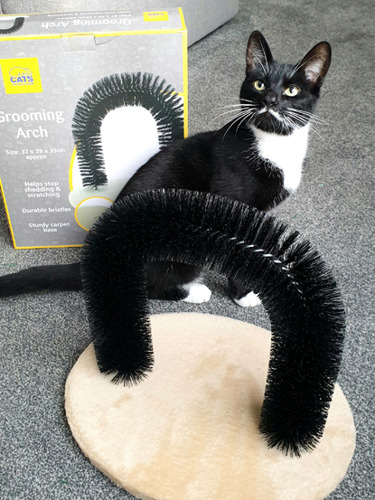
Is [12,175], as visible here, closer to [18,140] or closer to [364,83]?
[18,140]

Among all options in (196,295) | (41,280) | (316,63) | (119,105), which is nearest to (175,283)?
(196,295)

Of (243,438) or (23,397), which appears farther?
(23,397)

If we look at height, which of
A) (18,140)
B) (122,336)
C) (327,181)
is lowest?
(327,181)

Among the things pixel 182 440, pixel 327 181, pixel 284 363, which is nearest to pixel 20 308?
pixel 182 440

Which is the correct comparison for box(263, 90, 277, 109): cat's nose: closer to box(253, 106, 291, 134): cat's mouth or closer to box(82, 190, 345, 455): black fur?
box(253, 106, 291, 134): cat's mouth

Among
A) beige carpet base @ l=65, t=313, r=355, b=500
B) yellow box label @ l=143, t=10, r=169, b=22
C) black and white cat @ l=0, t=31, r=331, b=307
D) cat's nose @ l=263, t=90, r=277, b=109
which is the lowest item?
beige carpet base @ l=65, t=313, r=355, b=500

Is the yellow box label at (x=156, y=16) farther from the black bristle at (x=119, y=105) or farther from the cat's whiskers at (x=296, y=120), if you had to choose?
the cat's whiskers at (x=296, y=120)

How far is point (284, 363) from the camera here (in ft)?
2.33

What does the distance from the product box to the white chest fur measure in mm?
180

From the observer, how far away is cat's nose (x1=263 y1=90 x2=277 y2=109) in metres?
Answer: 0.95

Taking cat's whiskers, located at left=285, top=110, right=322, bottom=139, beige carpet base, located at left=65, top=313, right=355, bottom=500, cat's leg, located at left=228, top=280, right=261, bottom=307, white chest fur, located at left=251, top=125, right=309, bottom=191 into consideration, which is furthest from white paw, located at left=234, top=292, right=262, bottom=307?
cat's whiskers, located at left=285, top=110, right=322, bottom=139

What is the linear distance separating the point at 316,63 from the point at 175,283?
0.46 m

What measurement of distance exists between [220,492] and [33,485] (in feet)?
0.88

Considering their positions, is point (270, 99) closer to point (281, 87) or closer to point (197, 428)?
point (281, 87)
